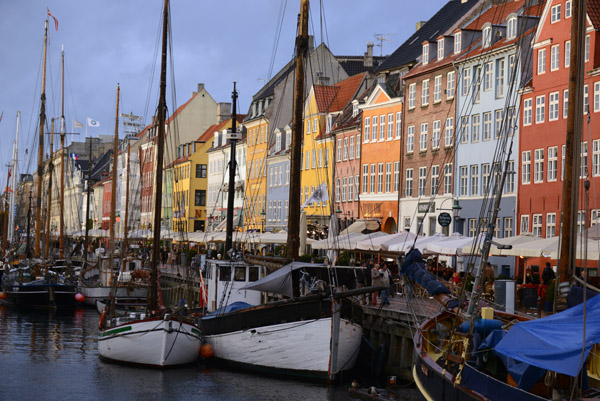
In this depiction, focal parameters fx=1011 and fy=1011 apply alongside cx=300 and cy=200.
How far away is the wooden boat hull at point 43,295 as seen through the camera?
55594mm

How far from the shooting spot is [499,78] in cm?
5288

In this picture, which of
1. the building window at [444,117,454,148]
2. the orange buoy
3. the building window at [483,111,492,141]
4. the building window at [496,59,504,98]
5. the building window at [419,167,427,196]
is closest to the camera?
the orange buoy

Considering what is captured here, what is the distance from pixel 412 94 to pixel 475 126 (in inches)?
310

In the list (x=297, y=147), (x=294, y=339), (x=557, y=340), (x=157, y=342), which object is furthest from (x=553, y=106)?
(x=557, y=340)

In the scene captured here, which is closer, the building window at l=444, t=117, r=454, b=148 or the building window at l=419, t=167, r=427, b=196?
the building window at l=444, t=117, r=454, b=148

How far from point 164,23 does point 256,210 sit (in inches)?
2185

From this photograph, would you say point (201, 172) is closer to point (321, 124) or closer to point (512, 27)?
point (321, 124)

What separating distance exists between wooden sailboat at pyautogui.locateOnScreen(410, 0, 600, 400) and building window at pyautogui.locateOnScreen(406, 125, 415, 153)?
130 ft

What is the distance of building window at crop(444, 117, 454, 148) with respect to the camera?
57.0 metres

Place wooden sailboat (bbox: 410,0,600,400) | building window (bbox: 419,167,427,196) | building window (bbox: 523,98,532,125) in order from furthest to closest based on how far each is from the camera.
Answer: building window (bbox: 419,167,427,196)
building window (bbox: 523,98,532,125)
wooden sailboat (bbox: 410,0,600,400)

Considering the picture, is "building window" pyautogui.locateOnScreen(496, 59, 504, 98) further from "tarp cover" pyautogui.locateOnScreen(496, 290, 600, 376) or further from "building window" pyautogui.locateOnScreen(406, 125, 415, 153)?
"tarp cover" pyautogui.locateOnScreen(496, 290, 600, 376)

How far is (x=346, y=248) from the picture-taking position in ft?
139

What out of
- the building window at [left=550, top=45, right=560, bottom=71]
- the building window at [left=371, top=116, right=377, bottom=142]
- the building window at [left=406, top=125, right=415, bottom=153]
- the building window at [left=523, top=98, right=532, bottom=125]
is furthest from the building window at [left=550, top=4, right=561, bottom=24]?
the building window at [left=371, top=116, right=377, bottom=142]

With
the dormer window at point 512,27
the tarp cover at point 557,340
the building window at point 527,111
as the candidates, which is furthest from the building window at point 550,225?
the tarp cover at point 557,340
